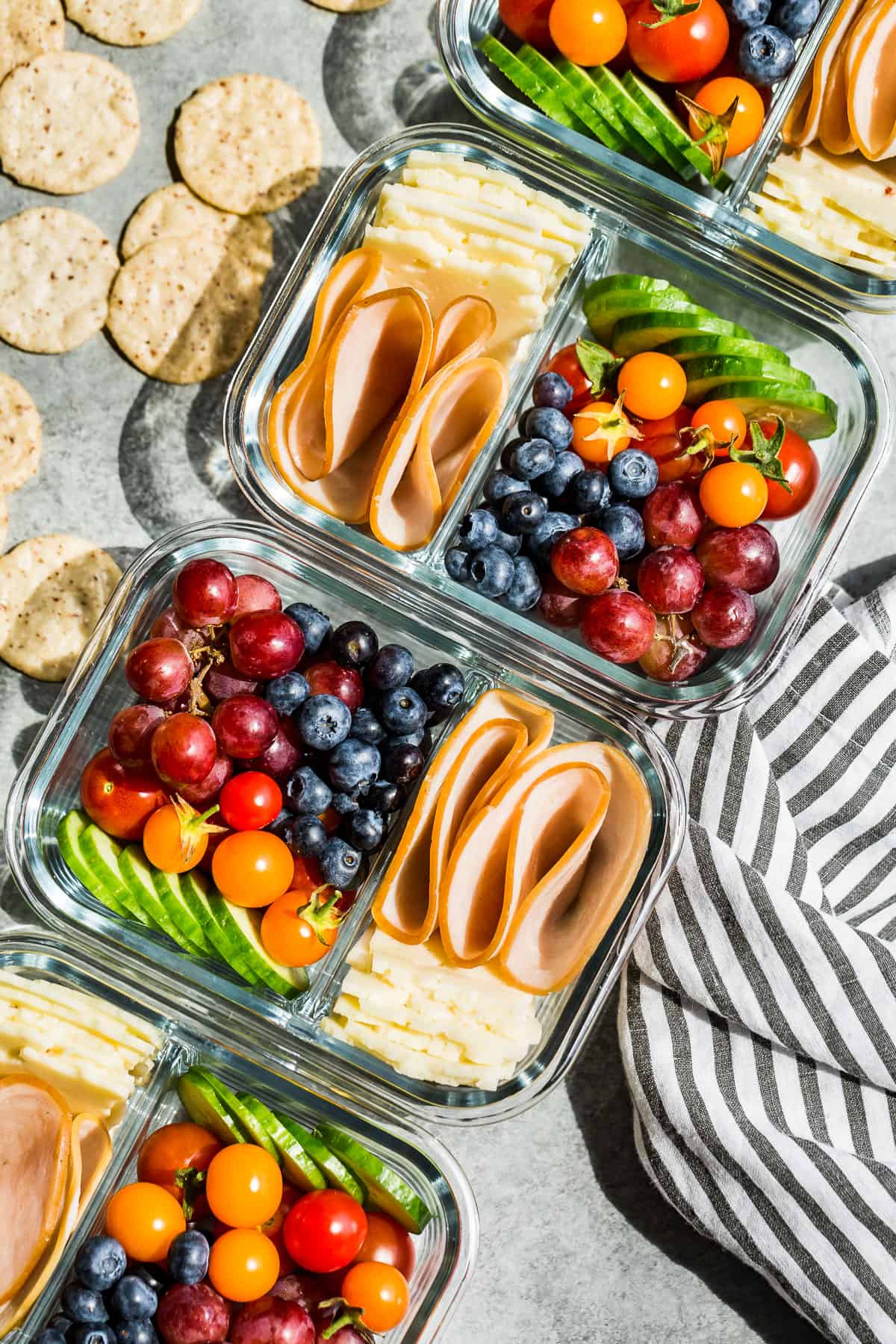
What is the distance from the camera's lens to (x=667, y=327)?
135cm

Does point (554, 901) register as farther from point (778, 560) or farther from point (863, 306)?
point (863, 306)

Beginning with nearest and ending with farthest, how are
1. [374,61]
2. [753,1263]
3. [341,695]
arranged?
1. [341,695]
2. [753,1263]
3. [374,61]

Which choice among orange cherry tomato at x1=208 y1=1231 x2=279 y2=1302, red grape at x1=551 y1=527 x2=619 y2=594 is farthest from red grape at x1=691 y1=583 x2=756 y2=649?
orange cherry tomato at x1=208 y1=1231 x2=279 y2=1302

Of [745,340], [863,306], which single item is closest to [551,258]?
[745,340]

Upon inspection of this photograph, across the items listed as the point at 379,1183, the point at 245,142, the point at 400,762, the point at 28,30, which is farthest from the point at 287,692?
the point at 28,30

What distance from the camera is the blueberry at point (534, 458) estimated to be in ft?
4.42

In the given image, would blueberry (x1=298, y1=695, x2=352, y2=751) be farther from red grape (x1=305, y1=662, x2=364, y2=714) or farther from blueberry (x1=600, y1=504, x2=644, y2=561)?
blueberry (x1=600, y1=504, x2=644, y2=561)

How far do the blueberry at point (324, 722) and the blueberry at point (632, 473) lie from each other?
0.44 metres

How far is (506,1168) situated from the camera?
1.52 meters

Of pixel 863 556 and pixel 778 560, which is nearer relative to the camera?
pixel 778 560

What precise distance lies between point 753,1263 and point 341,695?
936mm

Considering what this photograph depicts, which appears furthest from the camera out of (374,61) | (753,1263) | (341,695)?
(374,61)

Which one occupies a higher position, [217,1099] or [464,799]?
[464,799]

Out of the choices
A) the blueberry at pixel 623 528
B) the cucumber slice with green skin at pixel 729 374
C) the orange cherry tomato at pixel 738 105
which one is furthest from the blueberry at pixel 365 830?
the orange cherry tomato at pixel 738 105
